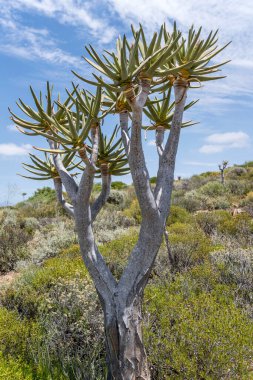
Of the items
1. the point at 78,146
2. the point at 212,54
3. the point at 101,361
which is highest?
the point at 212,54

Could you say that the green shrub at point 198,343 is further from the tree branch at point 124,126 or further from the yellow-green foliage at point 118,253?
the yellow-green foliage at point 118,253

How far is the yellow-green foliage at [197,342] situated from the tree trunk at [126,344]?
33 cm

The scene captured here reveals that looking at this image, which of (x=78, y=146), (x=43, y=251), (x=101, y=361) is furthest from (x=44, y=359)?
(x=43, y=251)

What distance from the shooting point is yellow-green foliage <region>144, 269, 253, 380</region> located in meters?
3.84

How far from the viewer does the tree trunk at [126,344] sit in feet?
12.5

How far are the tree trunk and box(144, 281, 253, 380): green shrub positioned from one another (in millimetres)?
337

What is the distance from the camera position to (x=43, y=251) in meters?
11.5

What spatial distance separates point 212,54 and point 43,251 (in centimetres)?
873

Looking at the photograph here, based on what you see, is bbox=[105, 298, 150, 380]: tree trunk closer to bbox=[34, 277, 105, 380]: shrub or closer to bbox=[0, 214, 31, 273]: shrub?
bbox=[34, 277, 105, 380]: shrub

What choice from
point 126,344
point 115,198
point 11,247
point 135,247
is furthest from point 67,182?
point 115,198

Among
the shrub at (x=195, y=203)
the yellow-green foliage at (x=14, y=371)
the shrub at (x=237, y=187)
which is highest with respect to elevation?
the shrub at (x=237, y=187)

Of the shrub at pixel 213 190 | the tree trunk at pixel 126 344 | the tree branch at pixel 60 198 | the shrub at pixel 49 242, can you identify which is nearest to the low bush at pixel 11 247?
the shrub at pixel 49 242

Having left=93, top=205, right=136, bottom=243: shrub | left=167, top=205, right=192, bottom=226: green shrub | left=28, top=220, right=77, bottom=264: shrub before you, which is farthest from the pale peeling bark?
left=167, top=205, right=192, bottom=226: green shrub

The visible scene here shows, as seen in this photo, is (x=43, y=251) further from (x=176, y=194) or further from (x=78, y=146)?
(x=176, y=194)
